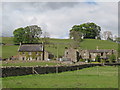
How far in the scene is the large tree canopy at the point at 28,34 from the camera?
123281mm

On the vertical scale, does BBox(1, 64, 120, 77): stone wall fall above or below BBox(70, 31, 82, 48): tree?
below

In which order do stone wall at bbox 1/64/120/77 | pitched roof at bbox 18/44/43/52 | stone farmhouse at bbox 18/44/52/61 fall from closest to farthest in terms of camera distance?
stone wall at bbox 1/64/120/77, stone farmhouse at bbox 18/44/52/61, pitched roof at bbox 18/44/43/52

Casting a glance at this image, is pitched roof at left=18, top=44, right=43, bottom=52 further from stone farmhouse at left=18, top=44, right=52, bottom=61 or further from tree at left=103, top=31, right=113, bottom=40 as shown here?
tree at left=103, top=31, right=113, bottom=40

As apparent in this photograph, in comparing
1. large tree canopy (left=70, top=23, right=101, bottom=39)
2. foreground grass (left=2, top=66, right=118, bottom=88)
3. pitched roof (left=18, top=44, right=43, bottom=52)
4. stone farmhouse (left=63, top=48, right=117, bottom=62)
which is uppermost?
large tree canopy (left=70, top=23, right=101, bottom=39)

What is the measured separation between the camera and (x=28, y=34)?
125 m

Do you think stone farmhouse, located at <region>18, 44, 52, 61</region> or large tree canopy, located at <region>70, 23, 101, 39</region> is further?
large tree canopy, located at <region>70, 23, 101, 39</region>

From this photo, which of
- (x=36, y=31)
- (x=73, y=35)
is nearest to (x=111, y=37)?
(x=73, y=35)

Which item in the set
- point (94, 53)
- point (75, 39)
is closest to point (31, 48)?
point (94, 53)

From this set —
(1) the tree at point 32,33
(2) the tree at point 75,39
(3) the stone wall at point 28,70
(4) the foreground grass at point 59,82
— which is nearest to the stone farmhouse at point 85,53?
(2) the tree at point 75,39

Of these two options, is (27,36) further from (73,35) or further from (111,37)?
(111,37)

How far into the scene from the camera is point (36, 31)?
128 metres

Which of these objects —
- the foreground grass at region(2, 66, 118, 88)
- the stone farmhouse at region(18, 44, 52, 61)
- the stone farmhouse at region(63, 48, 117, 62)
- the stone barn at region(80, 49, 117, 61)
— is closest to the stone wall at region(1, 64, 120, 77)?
the foreground grass at region(2, 66, 118, 88)

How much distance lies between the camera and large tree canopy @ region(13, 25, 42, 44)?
123281mm

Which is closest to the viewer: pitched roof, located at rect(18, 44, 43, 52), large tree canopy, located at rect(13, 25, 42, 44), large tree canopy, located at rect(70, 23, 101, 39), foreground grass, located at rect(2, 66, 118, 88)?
foreground grass, located at rect(2, 66, 118, 88)
